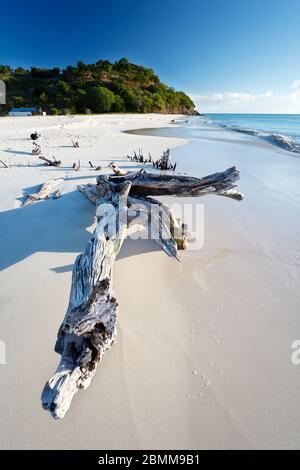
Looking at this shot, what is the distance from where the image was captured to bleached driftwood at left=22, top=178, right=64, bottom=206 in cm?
438

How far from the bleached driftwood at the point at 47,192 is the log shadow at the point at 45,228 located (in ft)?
0.51

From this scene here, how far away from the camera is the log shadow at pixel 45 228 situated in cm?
306

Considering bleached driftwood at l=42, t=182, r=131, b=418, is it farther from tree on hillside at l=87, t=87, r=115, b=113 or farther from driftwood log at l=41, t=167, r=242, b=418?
tree on hillside at l=87, t=87, r=115, b=113

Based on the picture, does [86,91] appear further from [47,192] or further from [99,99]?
[47,192]

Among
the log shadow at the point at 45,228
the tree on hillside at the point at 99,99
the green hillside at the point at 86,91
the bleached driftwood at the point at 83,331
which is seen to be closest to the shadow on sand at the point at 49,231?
the log shadow at the point at 45,228

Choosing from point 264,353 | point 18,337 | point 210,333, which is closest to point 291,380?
point 264,353

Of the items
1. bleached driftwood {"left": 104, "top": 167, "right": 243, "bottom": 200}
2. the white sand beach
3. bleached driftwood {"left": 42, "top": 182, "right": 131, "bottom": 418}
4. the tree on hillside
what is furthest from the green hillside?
bleached driftwood {"left": 42, "top": 182, "right": 131, "bottom": 418}

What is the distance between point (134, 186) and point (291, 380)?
2768mm

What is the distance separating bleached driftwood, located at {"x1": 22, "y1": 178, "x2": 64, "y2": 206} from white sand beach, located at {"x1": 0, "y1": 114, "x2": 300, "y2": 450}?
52 cm

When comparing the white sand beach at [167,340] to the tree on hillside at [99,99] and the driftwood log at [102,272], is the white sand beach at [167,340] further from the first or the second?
the tree on hillside at [99,99]

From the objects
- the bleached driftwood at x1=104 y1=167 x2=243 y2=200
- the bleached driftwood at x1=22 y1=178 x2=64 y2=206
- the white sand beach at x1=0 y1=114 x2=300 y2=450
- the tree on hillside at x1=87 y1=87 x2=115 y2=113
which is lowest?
the white sand beach at x1=0 y1=114 x2=300 y2=450

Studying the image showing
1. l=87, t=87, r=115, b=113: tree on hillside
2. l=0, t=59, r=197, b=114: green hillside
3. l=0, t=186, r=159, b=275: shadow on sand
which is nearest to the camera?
l=0, t=186, r=159, b=275: shadow on sand

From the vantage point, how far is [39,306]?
88.2 inches

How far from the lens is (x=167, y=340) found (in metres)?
2.01
